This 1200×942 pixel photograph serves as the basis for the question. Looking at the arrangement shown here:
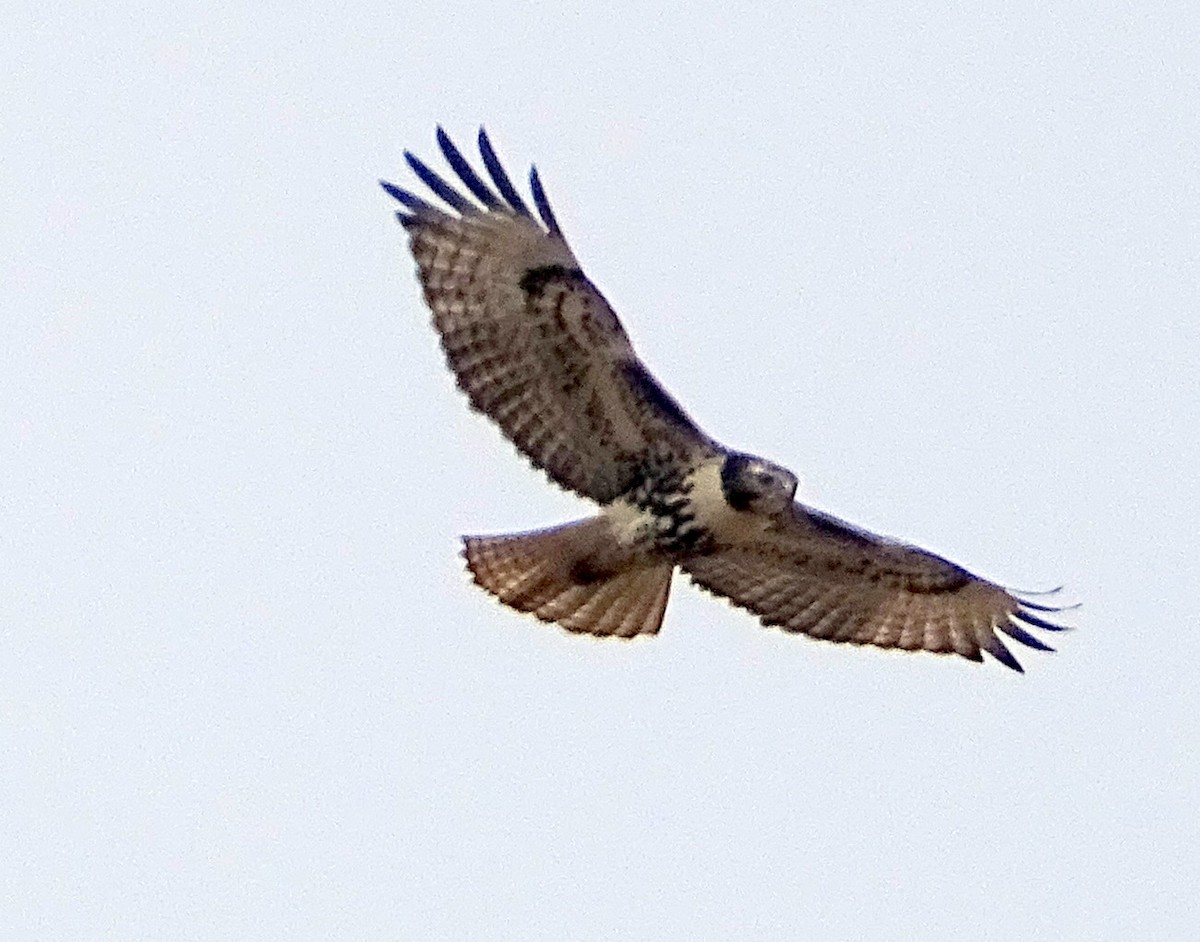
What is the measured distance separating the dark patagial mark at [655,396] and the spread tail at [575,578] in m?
0.64

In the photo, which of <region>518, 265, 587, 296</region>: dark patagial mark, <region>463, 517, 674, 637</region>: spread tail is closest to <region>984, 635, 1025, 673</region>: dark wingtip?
<region>463, 517, 674, 637</region>: spread tail

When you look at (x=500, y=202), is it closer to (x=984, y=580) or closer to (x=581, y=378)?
(x=581, y=378)

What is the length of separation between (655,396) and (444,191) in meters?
1.29

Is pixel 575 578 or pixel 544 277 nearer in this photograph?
pixel 544 277

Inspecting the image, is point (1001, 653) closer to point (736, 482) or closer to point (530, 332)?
point (736, 482)

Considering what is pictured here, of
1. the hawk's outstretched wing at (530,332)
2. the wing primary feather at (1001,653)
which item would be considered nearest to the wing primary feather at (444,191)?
the hawk's outstretched wing at (530,332)

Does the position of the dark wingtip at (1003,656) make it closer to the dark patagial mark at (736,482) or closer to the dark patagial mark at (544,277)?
the dark patagial mark at (736,482)

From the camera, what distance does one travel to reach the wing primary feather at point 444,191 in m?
15.0

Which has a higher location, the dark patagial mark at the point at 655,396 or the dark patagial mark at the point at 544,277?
the dark patagial mark at the point at 544,277

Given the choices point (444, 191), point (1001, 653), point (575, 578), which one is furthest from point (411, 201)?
point (1001, 653)

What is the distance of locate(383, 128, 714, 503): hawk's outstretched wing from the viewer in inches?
585

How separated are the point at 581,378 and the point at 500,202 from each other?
0.84 metres

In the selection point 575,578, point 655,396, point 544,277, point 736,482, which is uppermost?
point 544,277

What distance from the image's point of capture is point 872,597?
16000mm
